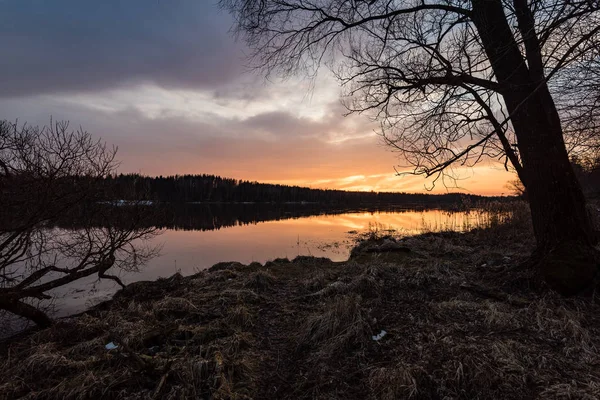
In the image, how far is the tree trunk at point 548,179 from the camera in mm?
4340

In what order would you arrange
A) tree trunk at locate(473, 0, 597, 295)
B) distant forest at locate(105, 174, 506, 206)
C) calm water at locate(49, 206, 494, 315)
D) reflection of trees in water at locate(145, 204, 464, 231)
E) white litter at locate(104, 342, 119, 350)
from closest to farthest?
white litter at locate(104, 342, 119, 350), tree trunk at locate(473, 0, 597, 295), calm water at locate(49, 206, 494, 315), reflection of trees in water at locate(145, 204, 464, 231), distant forest at locate(105, 174, 506, 206)

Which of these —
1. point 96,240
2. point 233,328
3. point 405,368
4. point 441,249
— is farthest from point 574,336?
point 96,240

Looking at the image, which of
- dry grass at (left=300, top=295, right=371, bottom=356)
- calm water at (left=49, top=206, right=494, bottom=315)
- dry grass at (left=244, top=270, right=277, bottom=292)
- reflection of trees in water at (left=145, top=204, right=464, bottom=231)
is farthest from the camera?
reflection of trees in water at (left=145, top=204, right=464, bottom=231)

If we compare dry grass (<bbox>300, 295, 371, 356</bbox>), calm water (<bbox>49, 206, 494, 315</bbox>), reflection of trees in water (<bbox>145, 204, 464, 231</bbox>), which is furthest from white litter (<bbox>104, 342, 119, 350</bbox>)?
reflection of trees in water (<bbox>145, 204, 464, 231</bbox>)

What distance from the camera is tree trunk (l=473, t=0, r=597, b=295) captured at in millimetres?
4340

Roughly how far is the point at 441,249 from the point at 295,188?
378ft

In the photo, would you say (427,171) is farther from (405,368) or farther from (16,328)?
(16,328)

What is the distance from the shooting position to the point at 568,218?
4527 mm

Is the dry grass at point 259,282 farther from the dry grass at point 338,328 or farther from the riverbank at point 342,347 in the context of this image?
the dry grass at point 338,328

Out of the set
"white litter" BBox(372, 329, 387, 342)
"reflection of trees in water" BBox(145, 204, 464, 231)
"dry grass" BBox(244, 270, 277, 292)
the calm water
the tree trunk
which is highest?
the tree trunk

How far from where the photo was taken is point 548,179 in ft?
15.0

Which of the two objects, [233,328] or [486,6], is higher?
[486,6]

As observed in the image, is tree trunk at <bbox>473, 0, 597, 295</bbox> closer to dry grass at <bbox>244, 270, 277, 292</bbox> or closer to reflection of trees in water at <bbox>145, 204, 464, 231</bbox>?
dry grass at <bbox>244, 270, 277, 292</bbox>

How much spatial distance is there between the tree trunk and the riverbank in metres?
0.50
